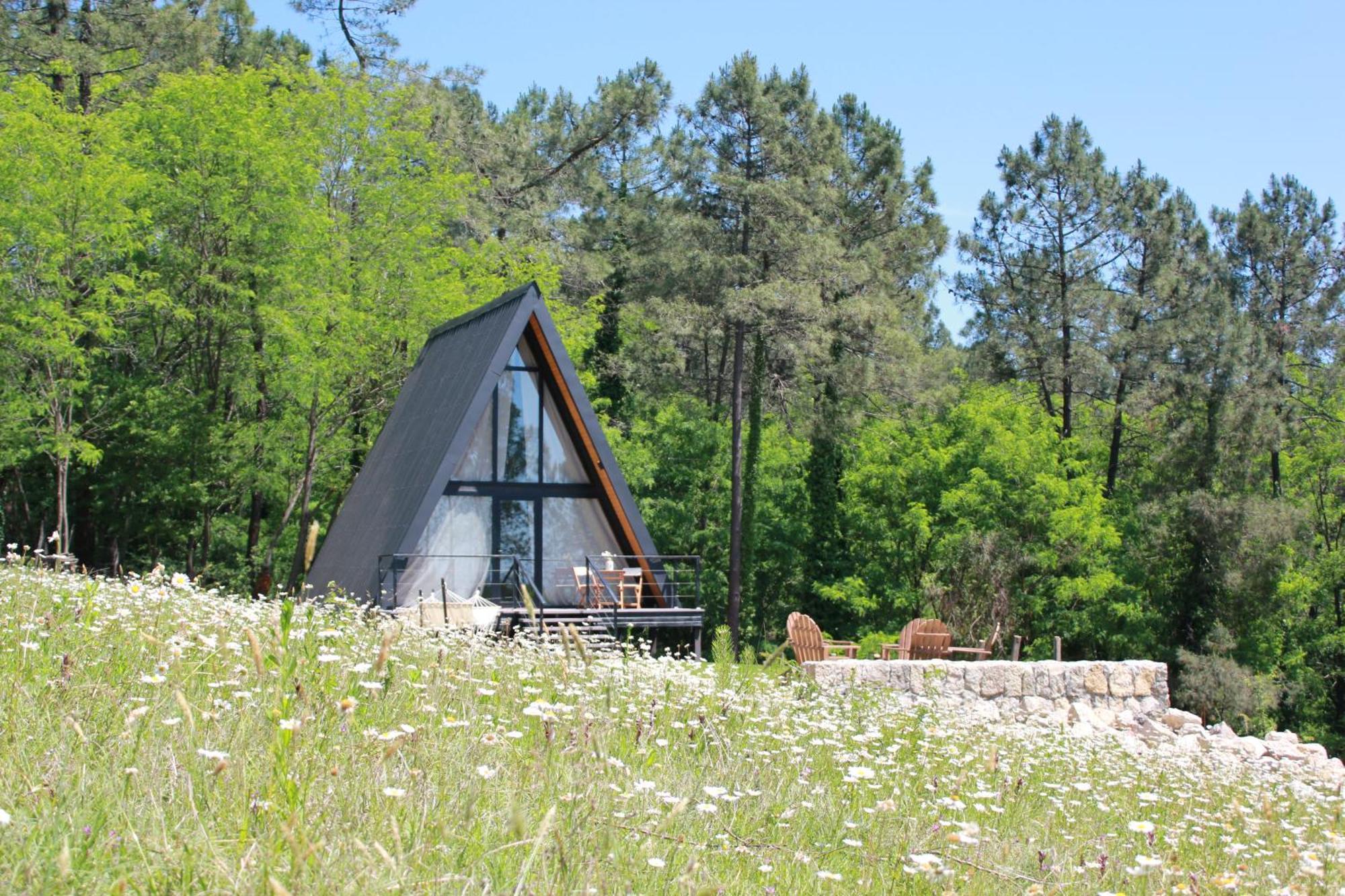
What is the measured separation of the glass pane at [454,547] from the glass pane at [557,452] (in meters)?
1.09

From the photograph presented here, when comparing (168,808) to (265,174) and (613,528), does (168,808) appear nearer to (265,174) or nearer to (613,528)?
(613,528)

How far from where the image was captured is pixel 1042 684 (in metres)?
17.1

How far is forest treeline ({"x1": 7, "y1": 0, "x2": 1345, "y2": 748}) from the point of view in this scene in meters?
23.0

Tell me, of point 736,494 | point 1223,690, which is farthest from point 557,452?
point 1223,690

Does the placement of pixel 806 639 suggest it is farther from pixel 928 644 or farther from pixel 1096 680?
pixel 1096 680

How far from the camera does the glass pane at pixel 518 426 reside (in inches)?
690

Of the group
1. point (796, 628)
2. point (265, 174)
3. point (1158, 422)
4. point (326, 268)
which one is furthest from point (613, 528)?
point (1158, 422)

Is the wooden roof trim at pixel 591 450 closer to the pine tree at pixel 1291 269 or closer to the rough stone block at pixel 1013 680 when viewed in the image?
the rough stone block at pixel 1013 680

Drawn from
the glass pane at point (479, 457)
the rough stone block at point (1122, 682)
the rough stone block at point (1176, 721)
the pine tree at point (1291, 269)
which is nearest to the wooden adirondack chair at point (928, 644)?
the rough stone block at point (1122, 682)

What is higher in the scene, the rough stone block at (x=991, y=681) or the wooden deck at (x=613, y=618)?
the wooden deck at (x=613, y=618)

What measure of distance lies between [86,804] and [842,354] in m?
27.8

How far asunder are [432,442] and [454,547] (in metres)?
1.72

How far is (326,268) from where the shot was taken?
23.0 m

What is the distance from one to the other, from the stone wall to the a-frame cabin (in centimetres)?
362
